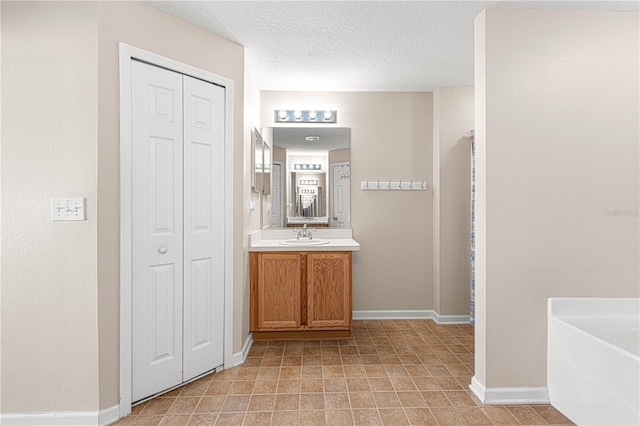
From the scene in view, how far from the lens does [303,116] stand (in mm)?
3828

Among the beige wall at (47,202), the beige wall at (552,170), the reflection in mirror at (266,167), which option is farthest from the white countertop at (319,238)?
the beige wall at (47,202)

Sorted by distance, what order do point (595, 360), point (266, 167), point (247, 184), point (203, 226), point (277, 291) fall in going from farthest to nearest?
point (266, 167) < point (277, 291) < point (247, 184) < point (203, 226) < point (595, 360)

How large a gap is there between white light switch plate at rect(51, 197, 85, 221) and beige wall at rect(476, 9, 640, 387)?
2369 millimetres

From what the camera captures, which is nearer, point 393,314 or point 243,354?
point 243,354

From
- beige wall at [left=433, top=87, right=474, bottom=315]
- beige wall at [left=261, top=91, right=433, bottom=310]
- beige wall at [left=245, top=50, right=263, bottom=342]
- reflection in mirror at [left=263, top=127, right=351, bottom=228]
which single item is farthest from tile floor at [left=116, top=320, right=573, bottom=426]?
reflection in mirror at [left=263, top=127, right=351, bottom=228]

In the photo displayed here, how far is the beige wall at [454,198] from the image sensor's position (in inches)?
147

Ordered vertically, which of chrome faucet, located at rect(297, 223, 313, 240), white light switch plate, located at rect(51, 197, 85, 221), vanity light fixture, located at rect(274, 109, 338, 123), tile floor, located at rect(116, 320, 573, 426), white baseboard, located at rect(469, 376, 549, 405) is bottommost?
tile floor, located at rect(116, 320, 573, 426)

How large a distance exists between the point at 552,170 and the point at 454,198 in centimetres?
155

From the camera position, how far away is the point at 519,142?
7.25ft

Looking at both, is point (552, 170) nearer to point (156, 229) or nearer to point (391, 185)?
point (391, 185)

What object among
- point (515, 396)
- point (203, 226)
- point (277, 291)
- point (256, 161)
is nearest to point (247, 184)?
point (256, 161)

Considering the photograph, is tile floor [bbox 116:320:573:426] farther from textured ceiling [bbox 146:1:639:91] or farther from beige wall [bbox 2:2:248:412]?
textured ceiling [bbox 146:1:639:91]

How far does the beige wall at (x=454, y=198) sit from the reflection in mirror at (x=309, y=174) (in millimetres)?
1012

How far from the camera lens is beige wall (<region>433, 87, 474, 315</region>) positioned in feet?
12.2
